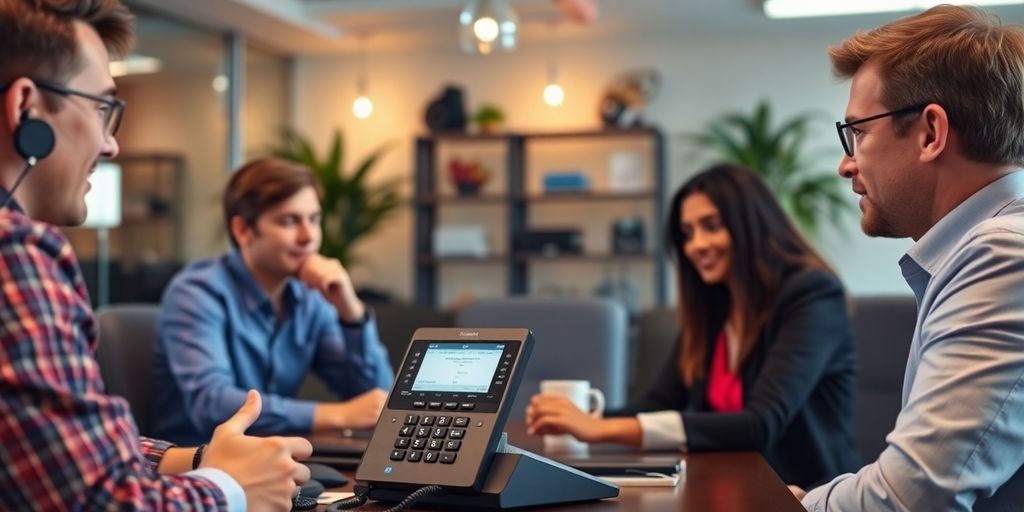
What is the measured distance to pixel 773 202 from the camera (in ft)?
8.17

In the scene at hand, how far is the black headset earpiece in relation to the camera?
3.52ft

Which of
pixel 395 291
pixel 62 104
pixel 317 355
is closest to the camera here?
pixel 62 104

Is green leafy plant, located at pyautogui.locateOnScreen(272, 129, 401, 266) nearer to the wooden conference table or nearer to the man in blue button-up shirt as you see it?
the man in blue button-up shirt

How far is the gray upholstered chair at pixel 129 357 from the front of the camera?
2.49 m

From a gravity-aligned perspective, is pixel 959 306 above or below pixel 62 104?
below

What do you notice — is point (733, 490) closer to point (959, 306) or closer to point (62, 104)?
point (959, 306)

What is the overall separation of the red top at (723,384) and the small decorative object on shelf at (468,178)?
4.80m

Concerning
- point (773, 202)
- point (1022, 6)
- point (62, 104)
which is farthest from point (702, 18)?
point (62, 104)

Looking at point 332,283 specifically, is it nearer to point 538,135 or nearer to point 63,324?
point 63,324

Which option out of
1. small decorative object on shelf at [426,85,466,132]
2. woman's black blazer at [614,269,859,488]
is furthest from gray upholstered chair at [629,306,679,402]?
small decorative object on shelf at [426,85,466,132]

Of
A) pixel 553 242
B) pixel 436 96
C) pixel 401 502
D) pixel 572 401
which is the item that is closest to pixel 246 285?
pixel 572 401

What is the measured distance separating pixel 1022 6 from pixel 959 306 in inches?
230

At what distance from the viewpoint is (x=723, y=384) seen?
2488 millimetres

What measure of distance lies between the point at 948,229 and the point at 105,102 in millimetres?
990
